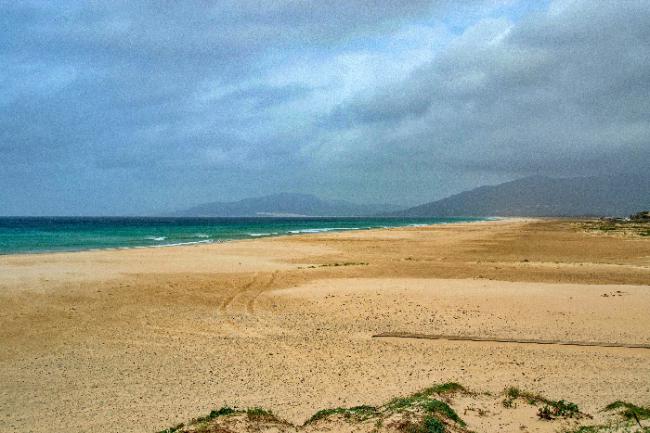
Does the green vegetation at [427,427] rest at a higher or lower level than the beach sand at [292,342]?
higher

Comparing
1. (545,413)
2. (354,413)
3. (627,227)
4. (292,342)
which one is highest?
(627,227)

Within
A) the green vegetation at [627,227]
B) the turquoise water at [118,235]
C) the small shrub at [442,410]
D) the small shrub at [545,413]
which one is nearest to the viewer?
the small shrub at [442,410]

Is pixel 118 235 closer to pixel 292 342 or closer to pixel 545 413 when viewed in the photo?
pixel 292 342

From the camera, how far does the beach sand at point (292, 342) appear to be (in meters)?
7.06

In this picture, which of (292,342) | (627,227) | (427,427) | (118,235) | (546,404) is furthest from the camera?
(627,227)

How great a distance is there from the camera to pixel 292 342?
10.2 m

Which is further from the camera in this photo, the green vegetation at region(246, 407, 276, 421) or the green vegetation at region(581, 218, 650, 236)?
the green vegetation at region(581, 218, 650, 236)

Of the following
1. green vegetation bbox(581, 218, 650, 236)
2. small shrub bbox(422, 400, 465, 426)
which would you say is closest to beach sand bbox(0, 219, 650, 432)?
small shrub bbox(422, 400, 465, 426)

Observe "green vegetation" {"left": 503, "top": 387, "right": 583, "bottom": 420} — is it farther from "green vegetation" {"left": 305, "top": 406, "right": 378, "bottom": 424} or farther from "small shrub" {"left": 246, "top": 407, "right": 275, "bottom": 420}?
"small shrub" {"left": 246, "top": 407, "right": 275, "bottom": 420}

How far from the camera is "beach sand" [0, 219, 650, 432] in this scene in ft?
23.2

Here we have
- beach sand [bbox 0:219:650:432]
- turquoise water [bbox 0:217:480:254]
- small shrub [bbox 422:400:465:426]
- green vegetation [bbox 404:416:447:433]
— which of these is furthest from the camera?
turquoise water [bbox 0:217:480:254]

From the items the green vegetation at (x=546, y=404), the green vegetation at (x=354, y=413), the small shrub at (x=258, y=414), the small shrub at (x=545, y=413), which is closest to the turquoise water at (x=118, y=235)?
the small shrub at (x=258, y=414)

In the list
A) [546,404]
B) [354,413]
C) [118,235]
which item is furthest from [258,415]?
[118,235]

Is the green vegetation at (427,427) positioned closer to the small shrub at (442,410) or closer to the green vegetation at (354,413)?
the small shrub at (442,410)
